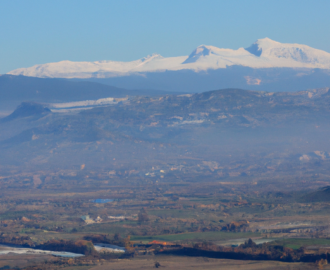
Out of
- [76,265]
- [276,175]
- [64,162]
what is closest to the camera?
[76,265]

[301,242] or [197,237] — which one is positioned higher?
[301,242]

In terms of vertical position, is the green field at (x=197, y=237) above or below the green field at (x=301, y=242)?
below

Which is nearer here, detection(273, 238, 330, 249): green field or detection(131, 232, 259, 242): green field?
detection(273, 238, 330, 249): green field

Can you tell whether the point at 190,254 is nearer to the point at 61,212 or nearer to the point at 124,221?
the point at 124,221

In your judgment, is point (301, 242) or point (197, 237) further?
point (197, 237)

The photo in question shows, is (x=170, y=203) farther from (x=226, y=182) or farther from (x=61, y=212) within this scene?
(x=226, y=182)

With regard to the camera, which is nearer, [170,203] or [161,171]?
[170,203]

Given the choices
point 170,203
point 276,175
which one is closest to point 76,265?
point 170,203

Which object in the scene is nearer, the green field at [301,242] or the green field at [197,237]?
the green field at [301,242]

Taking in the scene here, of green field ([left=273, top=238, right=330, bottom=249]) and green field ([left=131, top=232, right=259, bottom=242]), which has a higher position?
green field ([left=273, top=238, right=330, bottom=249])

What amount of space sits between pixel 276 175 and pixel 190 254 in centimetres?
8852

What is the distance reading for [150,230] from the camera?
72062 millimetres

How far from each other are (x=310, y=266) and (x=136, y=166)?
116253mm

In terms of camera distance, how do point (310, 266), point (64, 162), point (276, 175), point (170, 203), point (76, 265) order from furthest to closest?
point (64, 162), point (276, 175), point (170, 203), point (76, 265), point (310, 266)
